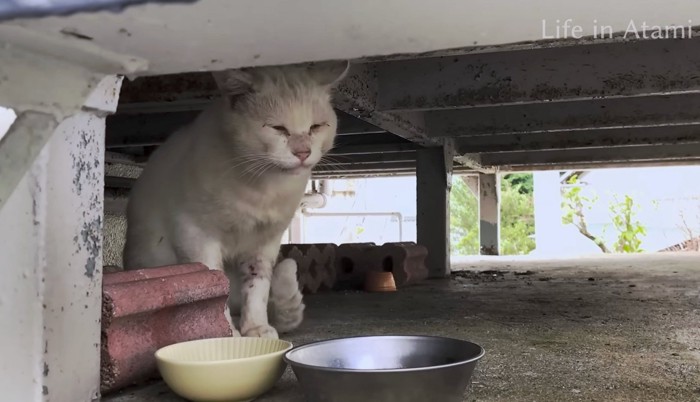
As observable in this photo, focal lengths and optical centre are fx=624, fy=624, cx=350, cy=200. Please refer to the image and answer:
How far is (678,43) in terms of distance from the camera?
2502mm

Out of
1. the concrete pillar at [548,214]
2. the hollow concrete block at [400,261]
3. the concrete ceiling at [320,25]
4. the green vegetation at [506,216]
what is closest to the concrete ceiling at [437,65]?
the concrete ceiling at [320,25]

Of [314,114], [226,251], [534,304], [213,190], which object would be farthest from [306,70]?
[534,304]

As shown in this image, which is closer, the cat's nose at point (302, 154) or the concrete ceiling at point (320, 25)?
the concrete ceiling at point (320, 25)

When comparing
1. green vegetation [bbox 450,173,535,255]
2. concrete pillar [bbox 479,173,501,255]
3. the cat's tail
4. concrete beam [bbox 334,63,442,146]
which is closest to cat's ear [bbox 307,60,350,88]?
concrete beam [bbox 334,63,442,146]

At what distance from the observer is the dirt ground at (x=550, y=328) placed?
1.36 meters

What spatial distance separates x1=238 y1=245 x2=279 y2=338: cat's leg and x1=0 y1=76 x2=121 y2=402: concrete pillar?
2.19ft

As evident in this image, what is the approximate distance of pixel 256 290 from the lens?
6.59ft

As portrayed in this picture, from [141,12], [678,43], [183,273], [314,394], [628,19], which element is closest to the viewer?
[141,12]

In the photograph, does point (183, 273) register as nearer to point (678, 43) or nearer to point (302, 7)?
point (302, 7)

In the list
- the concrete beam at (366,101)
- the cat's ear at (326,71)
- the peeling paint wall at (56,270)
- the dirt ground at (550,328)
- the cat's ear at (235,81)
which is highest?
the concrete beam at (366,101)

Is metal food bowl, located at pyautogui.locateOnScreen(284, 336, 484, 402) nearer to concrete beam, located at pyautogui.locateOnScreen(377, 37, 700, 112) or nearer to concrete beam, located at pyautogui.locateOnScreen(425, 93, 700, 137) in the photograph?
concrete beam, located at pyautogui.locateOnScreen(377, 37, 700, 112)

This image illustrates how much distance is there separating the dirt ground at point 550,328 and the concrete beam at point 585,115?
872 mm

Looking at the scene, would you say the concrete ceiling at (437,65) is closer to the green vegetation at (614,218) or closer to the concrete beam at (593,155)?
the concrete beam at (593,155)

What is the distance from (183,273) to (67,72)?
79 centimetres
